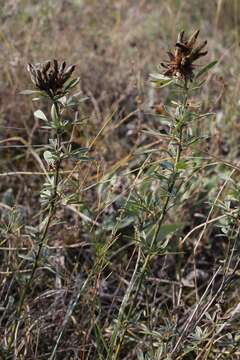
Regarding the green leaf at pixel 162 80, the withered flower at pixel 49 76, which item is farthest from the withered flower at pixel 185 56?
the withered flower at pixel 49 76

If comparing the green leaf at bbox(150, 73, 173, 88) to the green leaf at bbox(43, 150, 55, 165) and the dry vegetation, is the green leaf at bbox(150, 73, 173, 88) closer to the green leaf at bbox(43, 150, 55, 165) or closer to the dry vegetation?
the dry vegetation

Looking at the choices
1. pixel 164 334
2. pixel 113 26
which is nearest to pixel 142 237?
pixel 164 334

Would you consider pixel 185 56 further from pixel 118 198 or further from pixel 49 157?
pixel 118 198

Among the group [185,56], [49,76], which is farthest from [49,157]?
[185,56]

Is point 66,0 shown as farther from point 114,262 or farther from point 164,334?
point 164,334

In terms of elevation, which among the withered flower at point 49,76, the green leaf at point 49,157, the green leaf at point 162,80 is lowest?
the green leaf at point 49,157

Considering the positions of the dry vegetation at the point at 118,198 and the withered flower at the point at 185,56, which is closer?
the withered flower at the point at 185,56

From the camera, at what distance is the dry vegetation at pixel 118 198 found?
1283mm

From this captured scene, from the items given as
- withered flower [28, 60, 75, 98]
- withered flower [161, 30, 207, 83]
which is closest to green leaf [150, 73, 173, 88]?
withered flower [161, 30, 207, 83]

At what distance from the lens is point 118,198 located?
157cm

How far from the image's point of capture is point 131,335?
1.51 meters

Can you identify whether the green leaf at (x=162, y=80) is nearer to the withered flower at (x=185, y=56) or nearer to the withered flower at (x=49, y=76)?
the withered flower at (x=185, y=56)

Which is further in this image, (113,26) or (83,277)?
(113,26)

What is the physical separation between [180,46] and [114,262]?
82 cm
